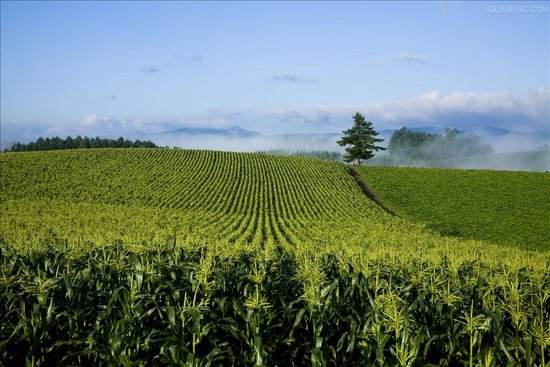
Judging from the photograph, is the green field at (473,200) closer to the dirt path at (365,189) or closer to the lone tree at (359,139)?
the dirt path at (365,189)

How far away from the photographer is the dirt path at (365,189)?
6050cm

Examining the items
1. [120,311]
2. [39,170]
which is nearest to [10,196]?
[39,170]

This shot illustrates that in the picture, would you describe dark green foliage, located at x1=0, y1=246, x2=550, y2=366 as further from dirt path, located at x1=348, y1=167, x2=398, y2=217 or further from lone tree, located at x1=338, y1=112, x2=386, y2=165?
lone tree, located at x1=338, y1=112, x2=386, y2=165

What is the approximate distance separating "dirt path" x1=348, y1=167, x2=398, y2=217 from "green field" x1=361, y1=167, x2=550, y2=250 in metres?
0.79

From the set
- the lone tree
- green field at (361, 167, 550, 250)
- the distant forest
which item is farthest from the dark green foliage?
the distant forest

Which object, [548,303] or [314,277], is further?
[548,303]

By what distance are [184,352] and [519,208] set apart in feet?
189

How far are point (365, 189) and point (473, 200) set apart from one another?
54.6 feet

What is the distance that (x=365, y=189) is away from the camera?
238ft

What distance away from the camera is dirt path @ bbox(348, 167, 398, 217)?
6050 cm

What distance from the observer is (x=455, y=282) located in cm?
1085

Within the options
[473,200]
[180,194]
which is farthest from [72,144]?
[473,200]

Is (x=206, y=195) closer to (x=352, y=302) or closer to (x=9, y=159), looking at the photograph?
(x=9, y=159)

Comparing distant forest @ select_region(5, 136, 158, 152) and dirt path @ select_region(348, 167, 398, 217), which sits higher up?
distant forest @ select_region(5, 136, 158, 152)
